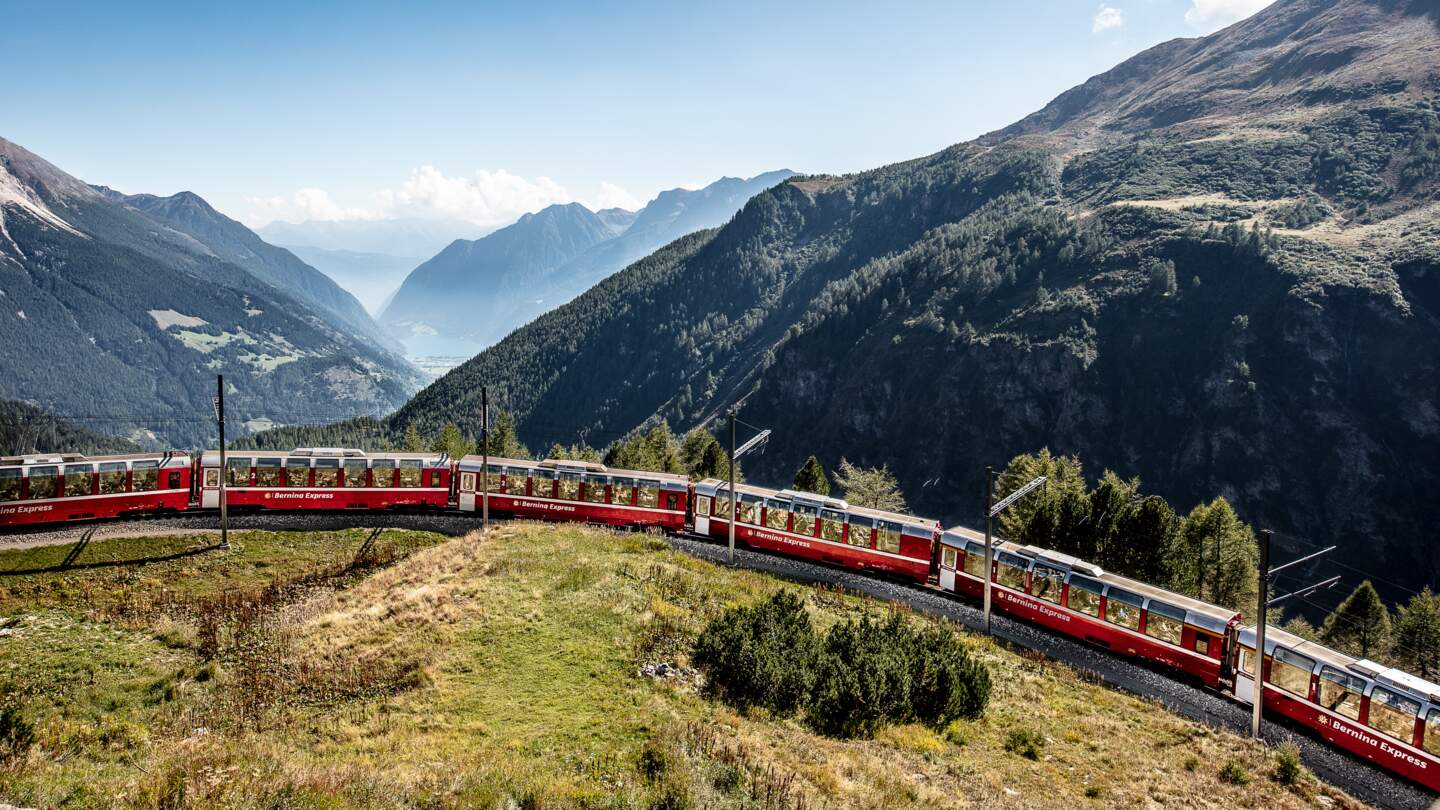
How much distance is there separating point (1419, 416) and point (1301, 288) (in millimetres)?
24800

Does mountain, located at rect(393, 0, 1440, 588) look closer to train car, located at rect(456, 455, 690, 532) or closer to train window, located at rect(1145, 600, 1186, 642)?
train window, located at rect(1145, 600, 1186, 642)

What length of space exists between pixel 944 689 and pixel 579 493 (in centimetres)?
2580

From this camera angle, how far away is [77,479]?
3772cm

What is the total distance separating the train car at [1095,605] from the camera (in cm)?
2898

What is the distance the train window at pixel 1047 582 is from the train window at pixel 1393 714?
35.1ft

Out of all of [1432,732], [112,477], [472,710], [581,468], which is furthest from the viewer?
[581,468]

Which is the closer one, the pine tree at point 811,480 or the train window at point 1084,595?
the train window at point 1084,595

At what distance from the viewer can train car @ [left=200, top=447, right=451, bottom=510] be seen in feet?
135

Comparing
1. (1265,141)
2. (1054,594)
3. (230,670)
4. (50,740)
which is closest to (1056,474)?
(1054,594)

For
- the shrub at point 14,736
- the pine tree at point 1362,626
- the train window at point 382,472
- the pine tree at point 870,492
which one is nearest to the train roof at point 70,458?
the train window at point 382,472

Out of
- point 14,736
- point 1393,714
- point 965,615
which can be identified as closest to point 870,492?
point 965,615

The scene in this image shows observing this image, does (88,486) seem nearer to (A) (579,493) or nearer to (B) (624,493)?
(A) (579,493)

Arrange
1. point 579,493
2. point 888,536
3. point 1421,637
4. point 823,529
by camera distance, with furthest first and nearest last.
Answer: point 1421,637
point 579,493
point 823,529
point 888,536

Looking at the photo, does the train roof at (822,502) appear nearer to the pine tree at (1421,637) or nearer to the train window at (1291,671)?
the train window at (1291,671)
